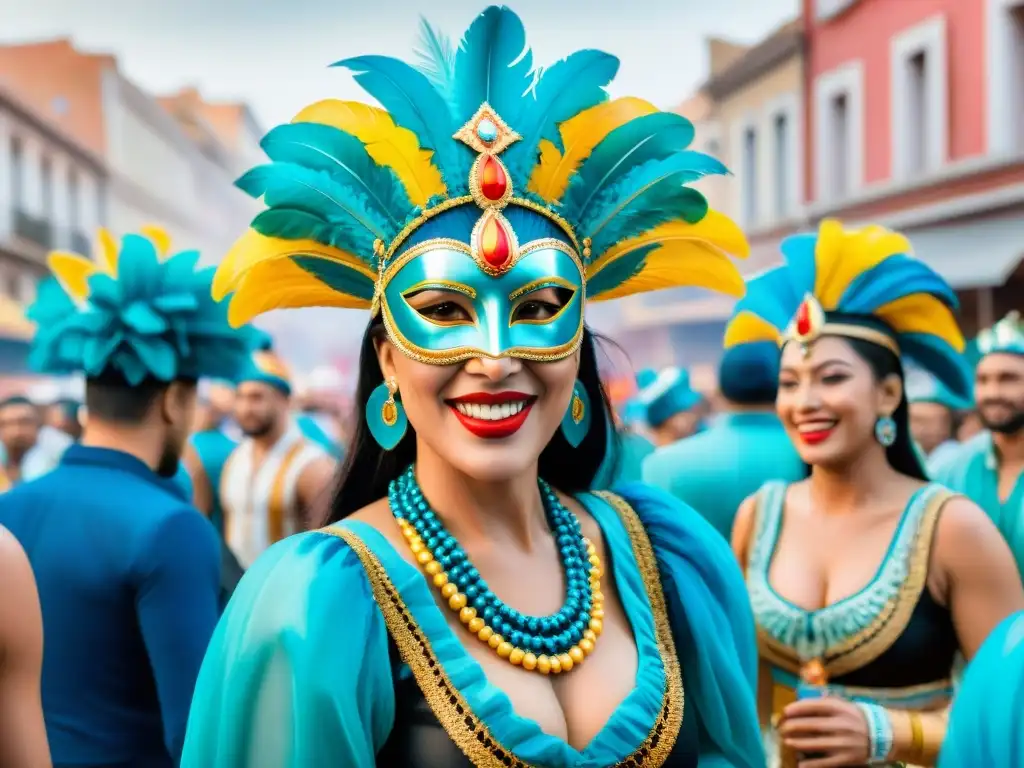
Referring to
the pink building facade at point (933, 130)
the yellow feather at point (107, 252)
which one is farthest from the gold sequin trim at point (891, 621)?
the pink building facade at point (933, 130)

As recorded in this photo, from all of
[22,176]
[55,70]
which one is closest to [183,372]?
[22,176]

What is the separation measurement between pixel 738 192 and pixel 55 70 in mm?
17740

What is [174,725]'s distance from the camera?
3.06m

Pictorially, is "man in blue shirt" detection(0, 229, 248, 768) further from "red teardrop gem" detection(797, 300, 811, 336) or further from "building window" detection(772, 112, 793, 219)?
"building window" detection(772, 112, 793, 219)

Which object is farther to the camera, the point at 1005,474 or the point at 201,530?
the point at 1005,474

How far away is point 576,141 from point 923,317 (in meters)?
1.79

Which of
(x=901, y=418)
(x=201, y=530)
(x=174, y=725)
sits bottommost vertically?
(x=174, y=725)

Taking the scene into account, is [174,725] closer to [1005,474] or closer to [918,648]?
[918,648]

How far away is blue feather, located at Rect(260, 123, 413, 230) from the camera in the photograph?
7.53 feet

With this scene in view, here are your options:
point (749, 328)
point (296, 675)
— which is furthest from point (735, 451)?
point (296, 675)

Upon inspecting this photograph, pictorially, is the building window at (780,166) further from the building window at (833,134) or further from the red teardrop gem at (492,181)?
the red teardrop gem at (492,181)

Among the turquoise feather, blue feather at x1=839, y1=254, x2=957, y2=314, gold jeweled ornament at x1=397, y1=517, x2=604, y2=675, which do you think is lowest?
gold jeweled ornament at x1=397, y1=517, x2=604, y2=675

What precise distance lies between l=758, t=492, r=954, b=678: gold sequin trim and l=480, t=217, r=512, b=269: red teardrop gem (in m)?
1.75

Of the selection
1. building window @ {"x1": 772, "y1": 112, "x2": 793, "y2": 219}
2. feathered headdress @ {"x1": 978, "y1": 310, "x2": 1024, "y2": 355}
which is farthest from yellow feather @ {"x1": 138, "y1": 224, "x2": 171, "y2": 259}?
building window @ {"x1": 772, "y1": 112, "x2": 793, "y2": 219}
